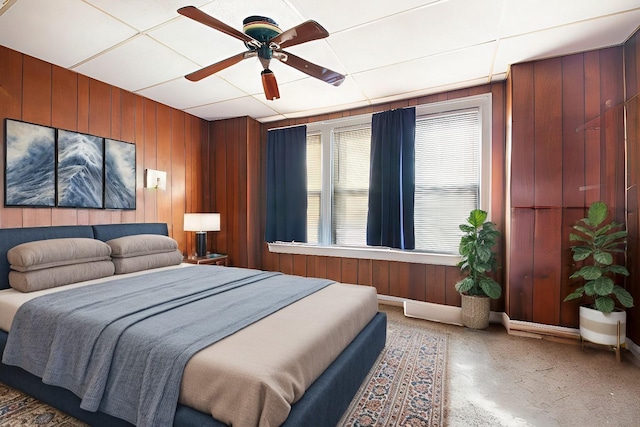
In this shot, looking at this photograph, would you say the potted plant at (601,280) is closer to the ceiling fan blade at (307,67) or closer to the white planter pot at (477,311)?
the white planter pot at (477,311)

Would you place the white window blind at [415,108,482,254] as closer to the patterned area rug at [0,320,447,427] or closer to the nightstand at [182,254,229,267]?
the patterned area rug at [0,320,447,427]

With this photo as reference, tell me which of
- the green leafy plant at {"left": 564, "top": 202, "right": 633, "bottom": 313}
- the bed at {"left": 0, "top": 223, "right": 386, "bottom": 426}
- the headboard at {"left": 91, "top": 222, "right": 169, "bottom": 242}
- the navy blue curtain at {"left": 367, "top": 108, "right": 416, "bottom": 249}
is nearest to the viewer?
the bed at {"left": 0, "top": 223, "right": 386, "bottom": 426}

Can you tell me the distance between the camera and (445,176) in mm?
3668

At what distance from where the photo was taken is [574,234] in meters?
2.75

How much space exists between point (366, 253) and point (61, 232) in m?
3.40

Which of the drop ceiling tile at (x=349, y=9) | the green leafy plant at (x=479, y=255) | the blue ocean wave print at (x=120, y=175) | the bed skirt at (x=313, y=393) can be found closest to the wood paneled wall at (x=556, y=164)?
the green leafy plant at (x=479, y=255)

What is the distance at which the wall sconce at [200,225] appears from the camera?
4.08 meters

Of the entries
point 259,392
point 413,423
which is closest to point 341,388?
point 413,423

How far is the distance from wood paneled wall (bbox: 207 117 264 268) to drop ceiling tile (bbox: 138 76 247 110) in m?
0.73

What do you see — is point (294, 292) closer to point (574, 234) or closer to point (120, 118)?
point (574, 234)

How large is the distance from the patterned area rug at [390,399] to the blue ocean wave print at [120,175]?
2.00 m

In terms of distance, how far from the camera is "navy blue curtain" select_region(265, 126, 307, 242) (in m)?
4.48

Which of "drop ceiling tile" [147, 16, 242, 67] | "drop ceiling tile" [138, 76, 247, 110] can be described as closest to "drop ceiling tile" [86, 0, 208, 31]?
"drop ceiling tile" [147, 16, 242, 67]

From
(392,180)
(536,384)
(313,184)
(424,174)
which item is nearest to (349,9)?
(392,180)
